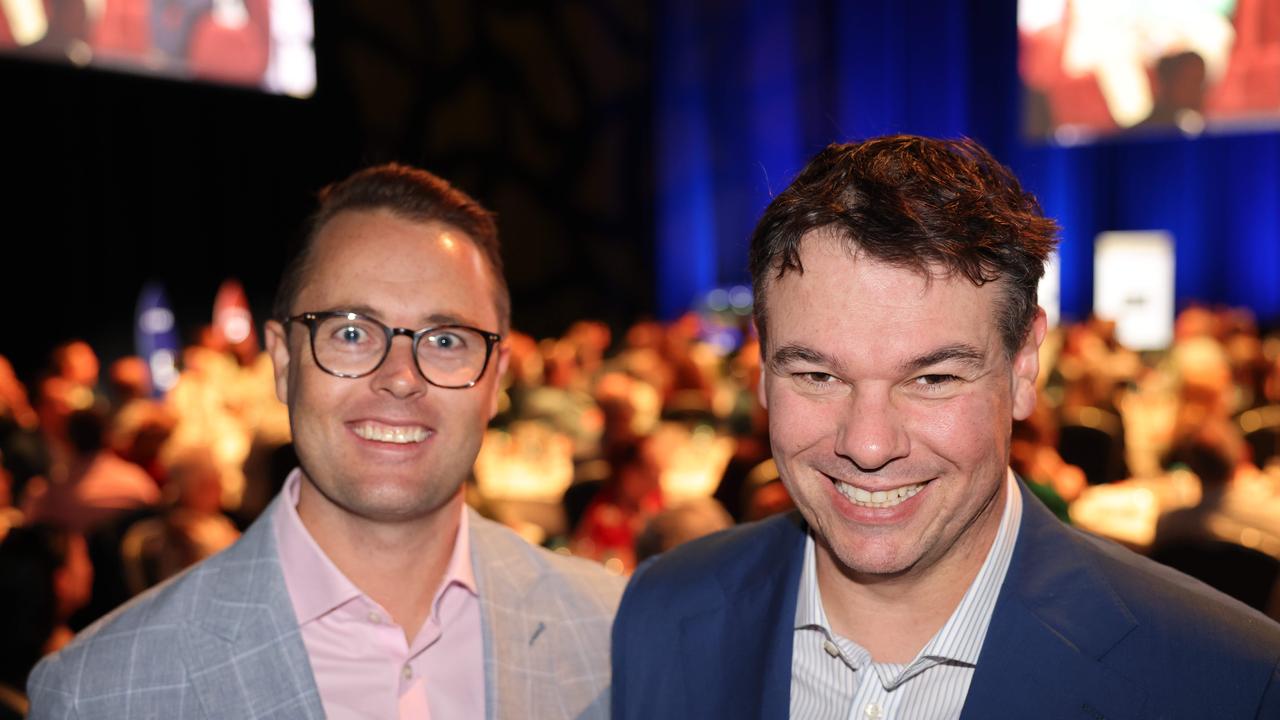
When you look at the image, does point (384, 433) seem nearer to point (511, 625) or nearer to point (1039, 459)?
point (511, 625)

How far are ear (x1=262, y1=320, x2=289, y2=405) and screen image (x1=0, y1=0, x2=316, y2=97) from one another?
8.12 meters

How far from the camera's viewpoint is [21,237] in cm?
911

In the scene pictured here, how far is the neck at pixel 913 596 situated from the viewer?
62.2 inches

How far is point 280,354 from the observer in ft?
6.22

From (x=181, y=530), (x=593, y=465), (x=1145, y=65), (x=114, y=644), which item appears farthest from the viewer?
(x=1145, y=65)

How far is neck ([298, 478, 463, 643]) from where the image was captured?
1.82 m

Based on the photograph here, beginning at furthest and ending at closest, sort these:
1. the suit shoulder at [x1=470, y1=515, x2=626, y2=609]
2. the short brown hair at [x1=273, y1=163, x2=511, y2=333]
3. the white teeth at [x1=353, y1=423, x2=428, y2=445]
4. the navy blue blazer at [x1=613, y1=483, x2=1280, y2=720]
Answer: the suit shoulder at [x1=470, y1=515, x2=626, y2=609], the short brown hair at [x1=273, y1=163, x2=511, y2=333], the white teeth at [x1=353, y1=423, x2=428, y2=445], the navy blue blazer at [x1=613, y1=483, x2=1280, y2=720]

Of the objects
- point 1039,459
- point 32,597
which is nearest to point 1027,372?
point 32,597

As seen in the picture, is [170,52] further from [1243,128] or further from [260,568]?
[1243,128]

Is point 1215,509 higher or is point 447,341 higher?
point 447,341

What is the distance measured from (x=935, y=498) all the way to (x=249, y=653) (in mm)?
1093

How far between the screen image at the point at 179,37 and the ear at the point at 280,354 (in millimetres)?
8122

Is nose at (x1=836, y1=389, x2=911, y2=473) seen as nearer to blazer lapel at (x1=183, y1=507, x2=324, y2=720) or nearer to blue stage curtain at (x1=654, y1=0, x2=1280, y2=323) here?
blazer lapel at (x1=183, y1=507, x2=324, y2=720)

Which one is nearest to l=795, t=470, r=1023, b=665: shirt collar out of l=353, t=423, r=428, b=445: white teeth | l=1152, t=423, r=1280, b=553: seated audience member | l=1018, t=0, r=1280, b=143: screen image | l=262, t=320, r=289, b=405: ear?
l=353, t=423, r=428, b=445: white teeth
